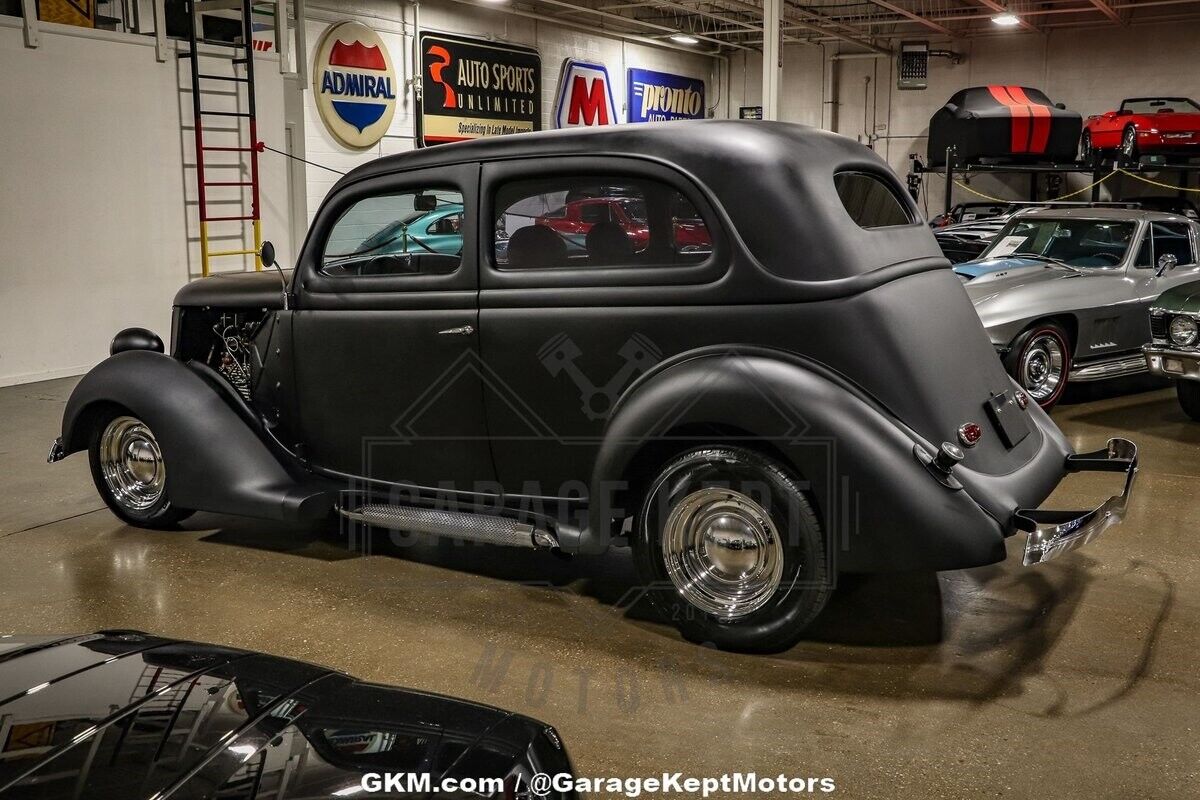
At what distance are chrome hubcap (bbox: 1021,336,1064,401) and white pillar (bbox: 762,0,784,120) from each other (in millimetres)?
5820

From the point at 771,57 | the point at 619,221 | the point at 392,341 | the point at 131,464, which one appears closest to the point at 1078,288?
the point at 619,221

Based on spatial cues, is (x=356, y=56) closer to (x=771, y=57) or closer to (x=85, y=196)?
(x=771, y=57)

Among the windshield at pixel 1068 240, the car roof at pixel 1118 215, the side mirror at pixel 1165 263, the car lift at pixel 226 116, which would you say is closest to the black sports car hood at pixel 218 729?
the windshield at pixel 1068 240

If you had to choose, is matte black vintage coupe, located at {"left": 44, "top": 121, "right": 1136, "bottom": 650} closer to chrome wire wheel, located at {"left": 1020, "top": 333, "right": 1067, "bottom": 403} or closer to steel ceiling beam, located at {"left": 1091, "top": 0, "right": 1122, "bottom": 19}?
chrome wire wheel, located at {"left": 1020, "top": 333, "right": 1067, "bottom": 403}

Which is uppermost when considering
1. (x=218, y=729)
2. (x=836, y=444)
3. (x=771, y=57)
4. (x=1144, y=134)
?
(x=771, y=57)

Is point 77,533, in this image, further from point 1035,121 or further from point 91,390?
point 1035,121

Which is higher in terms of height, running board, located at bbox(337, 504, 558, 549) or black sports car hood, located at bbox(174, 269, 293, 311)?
black sports car hood, located at bbox(174, 269, 293, 311)

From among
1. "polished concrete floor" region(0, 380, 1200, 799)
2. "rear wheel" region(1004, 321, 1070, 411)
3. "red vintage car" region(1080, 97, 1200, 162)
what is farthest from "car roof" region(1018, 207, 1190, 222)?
"red vintage car" region(1080, 97, 1200, 162)

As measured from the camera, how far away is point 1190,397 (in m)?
7.49

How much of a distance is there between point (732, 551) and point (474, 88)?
15759 millimetres

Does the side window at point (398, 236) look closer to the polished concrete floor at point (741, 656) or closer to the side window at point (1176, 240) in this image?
the polished concrete floor at point (741, 656)

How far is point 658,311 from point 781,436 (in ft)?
2.13

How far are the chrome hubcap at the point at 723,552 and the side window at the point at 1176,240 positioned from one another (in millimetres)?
6573

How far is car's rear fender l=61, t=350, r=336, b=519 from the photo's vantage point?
467 cm
